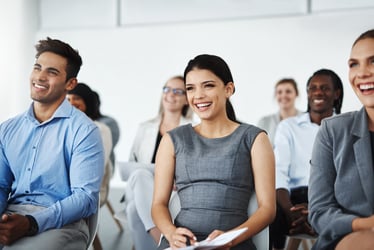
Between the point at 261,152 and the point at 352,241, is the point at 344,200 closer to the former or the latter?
the point at 352,241

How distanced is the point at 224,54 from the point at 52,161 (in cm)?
419

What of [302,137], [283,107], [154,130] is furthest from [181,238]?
[283,107]

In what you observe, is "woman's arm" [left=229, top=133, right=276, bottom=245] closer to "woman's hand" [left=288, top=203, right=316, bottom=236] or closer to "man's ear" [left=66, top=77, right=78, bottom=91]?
"woman's hand" [left=288, top=203, right=316, bottom=236]

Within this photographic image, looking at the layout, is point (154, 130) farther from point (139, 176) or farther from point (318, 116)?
point (318, 116)

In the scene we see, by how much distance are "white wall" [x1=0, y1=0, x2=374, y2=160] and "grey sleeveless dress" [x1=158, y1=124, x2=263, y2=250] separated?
3365 mm

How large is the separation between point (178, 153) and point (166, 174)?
94 millimetres

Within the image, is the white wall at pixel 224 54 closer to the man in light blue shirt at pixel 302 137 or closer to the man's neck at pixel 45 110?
the man in light blue shirt at pixel 302 137

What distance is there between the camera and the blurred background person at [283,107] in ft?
15.4

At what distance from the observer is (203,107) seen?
6.64ft

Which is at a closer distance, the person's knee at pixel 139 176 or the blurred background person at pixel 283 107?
the person's knee at pixel 139 176

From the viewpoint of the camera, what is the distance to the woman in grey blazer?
170 cm

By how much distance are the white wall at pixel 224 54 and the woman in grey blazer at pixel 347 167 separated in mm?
3347

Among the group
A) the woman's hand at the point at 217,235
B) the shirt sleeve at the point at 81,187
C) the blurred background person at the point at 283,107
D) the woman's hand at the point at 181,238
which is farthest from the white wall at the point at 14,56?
the woman's hand at the point at 217,235

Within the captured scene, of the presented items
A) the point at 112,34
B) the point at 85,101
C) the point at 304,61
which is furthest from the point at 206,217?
the point at 112,34
